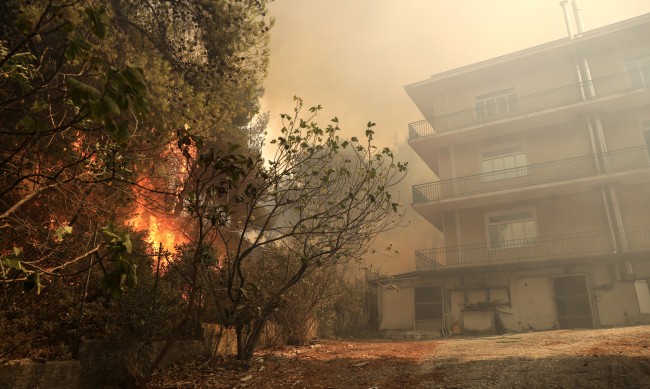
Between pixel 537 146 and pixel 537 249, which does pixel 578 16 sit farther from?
pixel 537 249

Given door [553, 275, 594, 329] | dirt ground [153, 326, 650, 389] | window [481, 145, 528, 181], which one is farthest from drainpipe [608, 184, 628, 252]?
dirt ground [153, 326, 650, 389]

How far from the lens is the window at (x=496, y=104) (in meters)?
21.2

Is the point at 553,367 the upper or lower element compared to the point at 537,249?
lower

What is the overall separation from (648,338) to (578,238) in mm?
10325

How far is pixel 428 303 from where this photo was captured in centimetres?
2041

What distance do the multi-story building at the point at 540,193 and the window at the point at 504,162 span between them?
6 centimetres

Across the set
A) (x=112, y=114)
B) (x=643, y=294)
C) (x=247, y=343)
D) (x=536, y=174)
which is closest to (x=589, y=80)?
(x=536, y=174)

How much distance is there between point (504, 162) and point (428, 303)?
26.4ft

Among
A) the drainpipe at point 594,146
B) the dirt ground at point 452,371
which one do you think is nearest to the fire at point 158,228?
the dirt ground at point 452,371

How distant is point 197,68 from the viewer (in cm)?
865

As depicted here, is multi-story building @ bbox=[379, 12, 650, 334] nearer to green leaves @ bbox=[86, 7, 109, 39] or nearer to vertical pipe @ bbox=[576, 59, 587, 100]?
vertical pipe @ bbox=[576, 59, 587, 100]

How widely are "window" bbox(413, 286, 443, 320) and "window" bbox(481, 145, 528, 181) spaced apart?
617 cm

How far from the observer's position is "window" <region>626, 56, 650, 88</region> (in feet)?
59.8

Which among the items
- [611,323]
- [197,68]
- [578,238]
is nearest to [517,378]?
[197,68]
